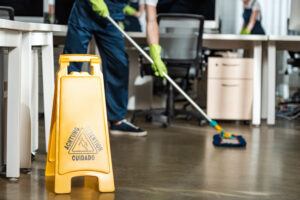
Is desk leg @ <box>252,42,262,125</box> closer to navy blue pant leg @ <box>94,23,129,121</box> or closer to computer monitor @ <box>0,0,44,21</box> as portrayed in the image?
navy blue pant leg @ <box>94,23,129,121</box>

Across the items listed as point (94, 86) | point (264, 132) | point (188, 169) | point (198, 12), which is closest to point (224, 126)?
point (264, 132)

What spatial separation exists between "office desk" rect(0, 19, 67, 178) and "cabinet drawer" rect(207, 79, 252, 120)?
227cm

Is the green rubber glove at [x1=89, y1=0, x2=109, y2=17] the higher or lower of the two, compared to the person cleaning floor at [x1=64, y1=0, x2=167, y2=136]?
higher

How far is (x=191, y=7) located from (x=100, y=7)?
1817mm

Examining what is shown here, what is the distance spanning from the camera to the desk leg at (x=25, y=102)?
283cm

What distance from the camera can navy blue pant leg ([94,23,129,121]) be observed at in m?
4.13

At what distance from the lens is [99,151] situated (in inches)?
99.8

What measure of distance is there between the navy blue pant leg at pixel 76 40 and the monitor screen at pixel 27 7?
4.81 feet

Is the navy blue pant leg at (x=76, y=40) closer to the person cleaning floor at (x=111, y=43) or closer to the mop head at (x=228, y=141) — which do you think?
A: the person cleaning floor at (x=111, y=43)

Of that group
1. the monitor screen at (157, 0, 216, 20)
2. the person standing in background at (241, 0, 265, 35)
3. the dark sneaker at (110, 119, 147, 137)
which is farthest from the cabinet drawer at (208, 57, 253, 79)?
the person standing in background at (241, 0, 265, 35)

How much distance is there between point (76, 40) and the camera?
3.97 metres

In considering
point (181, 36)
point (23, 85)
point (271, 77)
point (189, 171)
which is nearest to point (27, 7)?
point (181, 36)

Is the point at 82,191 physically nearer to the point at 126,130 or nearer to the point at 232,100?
the point at 126,130

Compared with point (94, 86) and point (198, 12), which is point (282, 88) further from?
point (94, 86)
